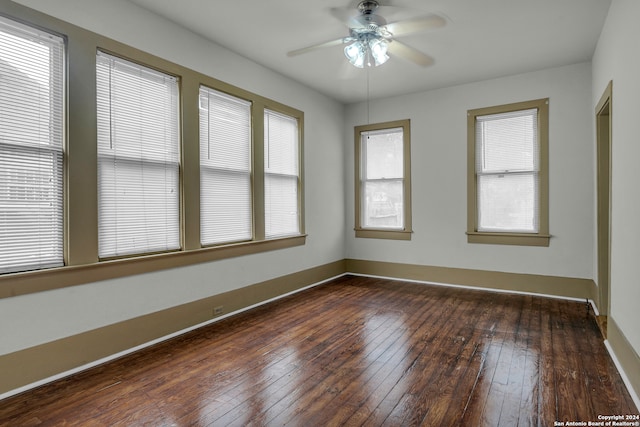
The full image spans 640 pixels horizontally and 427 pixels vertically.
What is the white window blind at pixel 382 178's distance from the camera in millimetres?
5941

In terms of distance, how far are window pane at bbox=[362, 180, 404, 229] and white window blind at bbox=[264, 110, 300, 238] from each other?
151cm

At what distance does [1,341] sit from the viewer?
2383mm

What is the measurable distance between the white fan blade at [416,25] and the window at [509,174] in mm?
2223

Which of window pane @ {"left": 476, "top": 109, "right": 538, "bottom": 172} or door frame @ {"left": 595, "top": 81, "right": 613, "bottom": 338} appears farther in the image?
window pane @ {"left": 476, "top": 109, "right": 538, "bottom": 172}

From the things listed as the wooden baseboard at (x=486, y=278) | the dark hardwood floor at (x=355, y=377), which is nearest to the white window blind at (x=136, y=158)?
the dark hardwood floor at (x=355, y=377)

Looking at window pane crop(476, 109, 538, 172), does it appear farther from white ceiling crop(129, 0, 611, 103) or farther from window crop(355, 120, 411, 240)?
window crop(355, 120, 411, 240)

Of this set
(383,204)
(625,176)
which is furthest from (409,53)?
(383,204)

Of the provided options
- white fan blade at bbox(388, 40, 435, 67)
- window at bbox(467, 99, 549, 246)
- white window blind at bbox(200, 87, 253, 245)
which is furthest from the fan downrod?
window at bbox(467, 99, 549, 246)

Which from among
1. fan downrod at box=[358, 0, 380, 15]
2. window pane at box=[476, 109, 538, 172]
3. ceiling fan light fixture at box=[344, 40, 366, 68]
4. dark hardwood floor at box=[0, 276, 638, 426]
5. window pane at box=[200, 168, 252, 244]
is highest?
fan downrod at box=[358, 0, 380, 15]

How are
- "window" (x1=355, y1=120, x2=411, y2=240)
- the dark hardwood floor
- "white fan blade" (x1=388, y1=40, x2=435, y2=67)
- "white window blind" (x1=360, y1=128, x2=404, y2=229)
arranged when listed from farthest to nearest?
"white window blind" (x1=360, y1=128, x2=404, y2=229) → "window" (x1=355, y1=120, x2=411, y2=240) → "white fan blade" (x1=388, y1=40, x2=435, y2=67) → the dark hardwood floor

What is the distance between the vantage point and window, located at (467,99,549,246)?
484 centimetres

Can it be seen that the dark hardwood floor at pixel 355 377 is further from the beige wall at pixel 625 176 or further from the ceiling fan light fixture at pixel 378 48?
the ceiling fan light fixture at pixel 378 48

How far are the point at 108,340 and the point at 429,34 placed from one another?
13.6 ft

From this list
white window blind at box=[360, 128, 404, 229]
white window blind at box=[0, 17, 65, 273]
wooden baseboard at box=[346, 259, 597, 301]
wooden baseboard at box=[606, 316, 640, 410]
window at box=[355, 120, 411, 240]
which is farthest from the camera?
white window blind at box=[360, 128, 404, 229]
